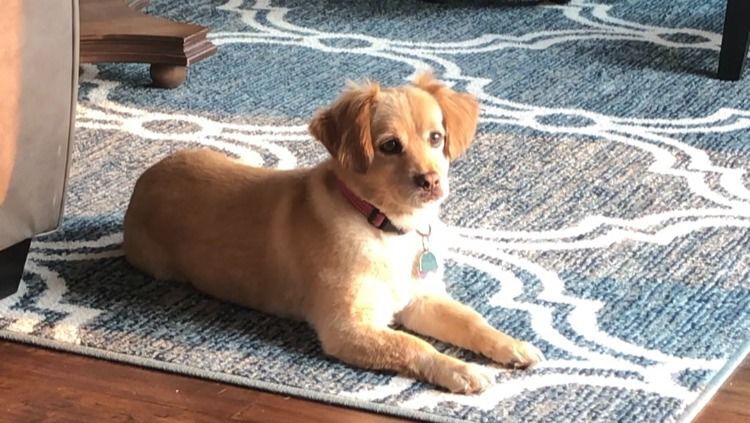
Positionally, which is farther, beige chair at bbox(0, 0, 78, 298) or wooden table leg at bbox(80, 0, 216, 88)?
wooden table leg at bbox(80, 0, 216, 88)

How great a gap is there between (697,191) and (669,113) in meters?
0.47

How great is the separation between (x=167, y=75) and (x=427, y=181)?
1445mm

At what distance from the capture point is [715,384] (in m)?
1.73

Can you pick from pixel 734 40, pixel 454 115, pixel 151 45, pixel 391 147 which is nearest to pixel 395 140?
pixel 391 147

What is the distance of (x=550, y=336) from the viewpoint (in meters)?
1.87

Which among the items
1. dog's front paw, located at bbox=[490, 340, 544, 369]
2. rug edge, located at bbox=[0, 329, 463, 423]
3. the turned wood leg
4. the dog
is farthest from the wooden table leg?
dog's front paw, located at bbox=[490, 340, 544, 369]

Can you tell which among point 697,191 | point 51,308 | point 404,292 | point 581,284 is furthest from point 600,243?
point 51,308

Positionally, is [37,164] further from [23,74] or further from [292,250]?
[292,250]

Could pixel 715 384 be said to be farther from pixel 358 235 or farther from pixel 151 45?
pixel 151 45

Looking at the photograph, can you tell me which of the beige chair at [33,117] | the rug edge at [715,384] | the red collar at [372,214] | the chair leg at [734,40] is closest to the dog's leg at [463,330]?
the red collar at [372,214]

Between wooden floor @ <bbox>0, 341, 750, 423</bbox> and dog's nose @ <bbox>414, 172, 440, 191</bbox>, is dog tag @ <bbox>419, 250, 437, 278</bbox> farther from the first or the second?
wooden floor @ <bbox>0, 341, 750, 423</bbox>

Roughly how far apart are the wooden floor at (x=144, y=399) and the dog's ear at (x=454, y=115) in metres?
0.43

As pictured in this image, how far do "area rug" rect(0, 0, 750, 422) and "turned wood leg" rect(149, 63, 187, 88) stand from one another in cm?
2

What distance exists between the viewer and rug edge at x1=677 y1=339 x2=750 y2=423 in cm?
166
